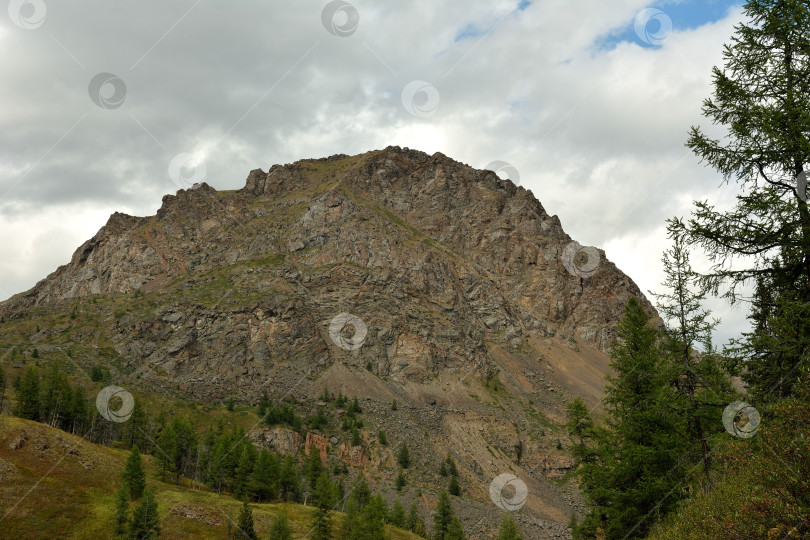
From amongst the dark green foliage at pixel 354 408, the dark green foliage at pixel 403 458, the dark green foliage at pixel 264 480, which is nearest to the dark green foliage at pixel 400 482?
the dark green foliage at pixel 403 458

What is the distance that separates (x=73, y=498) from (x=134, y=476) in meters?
7.59

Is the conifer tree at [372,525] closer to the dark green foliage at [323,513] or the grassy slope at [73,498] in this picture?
the dark green foliage at [323,513]

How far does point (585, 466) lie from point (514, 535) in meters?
41.1

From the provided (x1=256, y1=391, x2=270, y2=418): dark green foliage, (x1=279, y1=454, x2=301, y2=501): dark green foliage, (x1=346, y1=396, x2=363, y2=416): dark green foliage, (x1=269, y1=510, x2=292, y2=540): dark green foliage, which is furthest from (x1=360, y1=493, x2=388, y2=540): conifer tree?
(x1=256, y1=391, x2=270, y2=418): dark green foliage

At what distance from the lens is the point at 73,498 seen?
2621 inches

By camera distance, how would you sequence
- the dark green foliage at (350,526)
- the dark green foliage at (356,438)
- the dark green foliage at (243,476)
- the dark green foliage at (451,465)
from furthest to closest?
the dark green foliage at (356,438) → the dark green foliage at (451,465) → the dark green foliage at (243,476) → the dark green foliage at (350,526)

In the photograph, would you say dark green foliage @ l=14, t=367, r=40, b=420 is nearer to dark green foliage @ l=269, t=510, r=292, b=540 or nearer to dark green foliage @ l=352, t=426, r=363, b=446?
dark green foliage @ l=269, t=510, r=292, b=540

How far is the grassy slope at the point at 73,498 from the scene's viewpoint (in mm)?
60719

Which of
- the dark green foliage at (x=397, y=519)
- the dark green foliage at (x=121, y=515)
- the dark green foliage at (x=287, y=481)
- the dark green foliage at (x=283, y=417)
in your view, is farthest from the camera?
the dark green foliage at (x=283, y=417)

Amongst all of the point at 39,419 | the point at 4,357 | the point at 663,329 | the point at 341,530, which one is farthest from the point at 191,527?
the point at 4,357

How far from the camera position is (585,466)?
31062 millimetres

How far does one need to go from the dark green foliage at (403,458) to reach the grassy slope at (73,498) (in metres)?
68.2

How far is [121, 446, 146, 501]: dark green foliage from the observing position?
2766 inches

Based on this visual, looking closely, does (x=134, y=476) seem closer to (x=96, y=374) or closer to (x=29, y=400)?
(x=29, y=400)
